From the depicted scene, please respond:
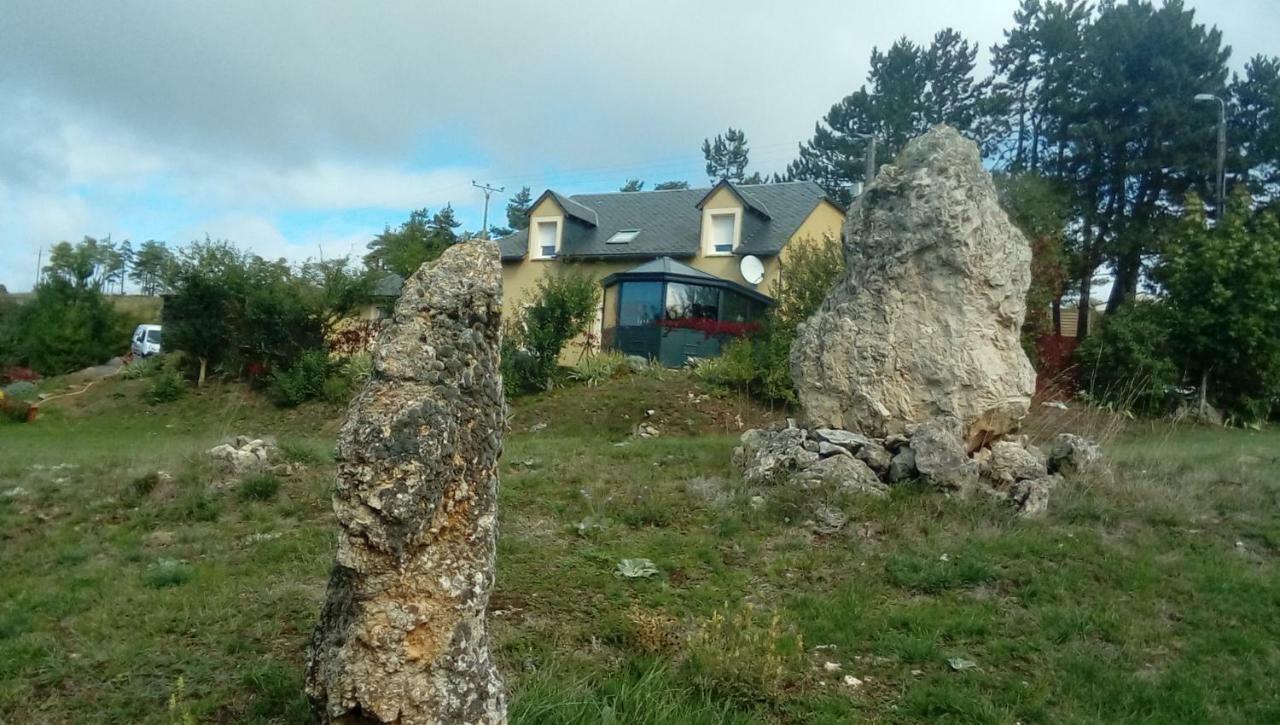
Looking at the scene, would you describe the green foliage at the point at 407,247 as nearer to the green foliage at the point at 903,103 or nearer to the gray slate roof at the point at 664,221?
the gray slate roof at the point at 664,221

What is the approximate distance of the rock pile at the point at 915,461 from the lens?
869 cm

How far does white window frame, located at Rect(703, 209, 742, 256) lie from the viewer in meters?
30.8

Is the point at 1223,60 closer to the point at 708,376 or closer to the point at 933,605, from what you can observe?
the point at 708,376

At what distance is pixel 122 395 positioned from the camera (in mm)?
24656

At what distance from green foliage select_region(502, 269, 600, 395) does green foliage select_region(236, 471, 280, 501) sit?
11450 mm

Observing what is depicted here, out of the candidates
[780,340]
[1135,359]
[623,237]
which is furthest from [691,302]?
[1135,359]

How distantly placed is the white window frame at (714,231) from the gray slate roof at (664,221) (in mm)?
194

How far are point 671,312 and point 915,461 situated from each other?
60.0 feet

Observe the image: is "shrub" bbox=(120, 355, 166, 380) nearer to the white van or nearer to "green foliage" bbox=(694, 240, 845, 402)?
the white van

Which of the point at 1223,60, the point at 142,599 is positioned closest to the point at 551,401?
the point at 142,599

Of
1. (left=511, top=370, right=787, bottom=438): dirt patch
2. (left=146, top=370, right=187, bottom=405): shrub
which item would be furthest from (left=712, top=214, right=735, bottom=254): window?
(left=146, top=370, right=187, bottom=405): shrub

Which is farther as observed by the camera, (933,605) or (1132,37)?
(1132,37)

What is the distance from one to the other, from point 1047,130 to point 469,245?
35027mm

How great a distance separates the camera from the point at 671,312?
26.9 m
